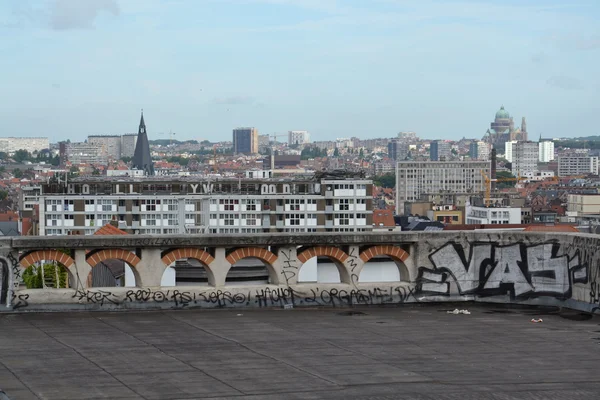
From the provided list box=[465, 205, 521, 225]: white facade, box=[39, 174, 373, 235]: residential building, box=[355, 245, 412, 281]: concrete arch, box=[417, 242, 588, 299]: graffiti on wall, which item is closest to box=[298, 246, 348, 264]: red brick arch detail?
box=[355, 245, 412, 281]: concrete arch

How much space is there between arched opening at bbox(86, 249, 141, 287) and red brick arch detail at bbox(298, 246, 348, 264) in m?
3.80

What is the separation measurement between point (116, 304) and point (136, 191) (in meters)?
93.8

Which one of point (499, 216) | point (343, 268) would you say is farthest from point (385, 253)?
point (499, 216)

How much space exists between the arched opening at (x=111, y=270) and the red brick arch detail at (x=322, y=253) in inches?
149

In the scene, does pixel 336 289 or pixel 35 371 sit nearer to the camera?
pixel 35 371

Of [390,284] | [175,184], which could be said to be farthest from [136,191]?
[390,284]

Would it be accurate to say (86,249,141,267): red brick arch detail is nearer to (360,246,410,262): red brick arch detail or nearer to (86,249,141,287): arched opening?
(86,249,141,287): arched opening

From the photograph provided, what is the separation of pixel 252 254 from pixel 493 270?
5.79 meters

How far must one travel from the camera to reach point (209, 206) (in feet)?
388

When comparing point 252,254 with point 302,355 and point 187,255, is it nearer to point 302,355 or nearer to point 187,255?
point 187,255

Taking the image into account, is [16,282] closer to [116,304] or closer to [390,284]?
[116,304]

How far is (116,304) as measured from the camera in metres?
26.8

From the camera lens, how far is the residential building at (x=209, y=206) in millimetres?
115688

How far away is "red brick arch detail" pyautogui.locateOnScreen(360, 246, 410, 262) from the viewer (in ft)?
93.5
